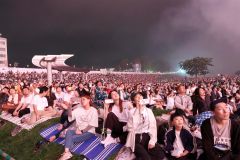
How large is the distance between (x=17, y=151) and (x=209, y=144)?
9.39 metres

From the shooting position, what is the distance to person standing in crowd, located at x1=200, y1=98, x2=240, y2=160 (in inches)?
318

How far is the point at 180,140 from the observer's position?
9070 millimetres

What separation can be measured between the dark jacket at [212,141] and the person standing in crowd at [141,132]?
1633mm

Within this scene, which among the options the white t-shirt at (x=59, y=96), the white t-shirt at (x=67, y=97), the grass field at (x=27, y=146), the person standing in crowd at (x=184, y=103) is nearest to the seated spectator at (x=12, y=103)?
the grass field at (x=27, y=146)

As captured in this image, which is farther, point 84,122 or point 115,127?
point 84,122

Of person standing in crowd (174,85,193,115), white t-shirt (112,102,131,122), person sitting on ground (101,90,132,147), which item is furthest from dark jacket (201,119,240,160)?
person standing in crowd (174,85,193,115)

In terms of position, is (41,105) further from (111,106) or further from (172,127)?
(172,127)

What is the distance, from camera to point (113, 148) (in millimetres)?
11109

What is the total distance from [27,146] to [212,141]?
9.18m

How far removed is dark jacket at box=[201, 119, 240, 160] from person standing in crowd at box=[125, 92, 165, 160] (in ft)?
5.36

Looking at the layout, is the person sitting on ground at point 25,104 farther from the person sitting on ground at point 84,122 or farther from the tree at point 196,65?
the tree at point 196,65

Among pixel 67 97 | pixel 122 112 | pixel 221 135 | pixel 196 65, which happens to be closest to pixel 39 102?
pixel 67 97

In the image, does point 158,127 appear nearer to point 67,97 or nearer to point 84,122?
point 84,122

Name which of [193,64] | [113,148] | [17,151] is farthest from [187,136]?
[193,64]
